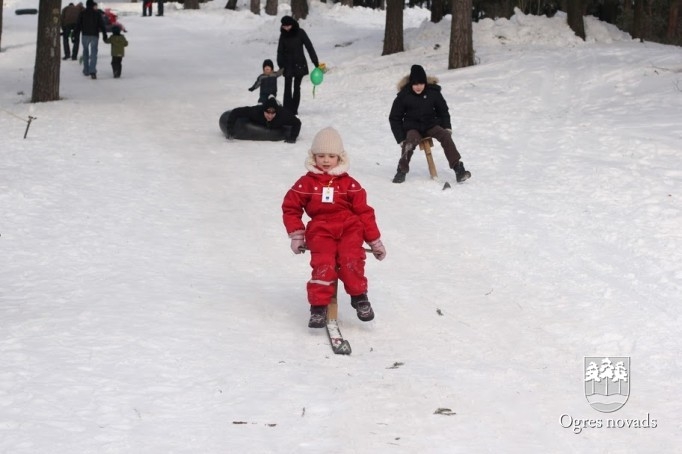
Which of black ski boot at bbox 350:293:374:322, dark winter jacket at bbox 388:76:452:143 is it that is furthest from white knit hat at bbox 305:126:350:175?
dark winter jacket at bbox 388:76:452:143

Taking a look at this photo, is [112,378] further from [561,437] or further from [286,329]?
[561,437]

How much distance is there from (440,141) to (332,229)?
5.57 meters

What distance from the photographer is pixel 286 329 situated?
7.37m

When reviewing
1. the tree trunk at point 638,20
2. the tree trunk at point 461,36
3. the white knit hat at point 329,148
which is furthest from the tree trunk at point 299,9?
the white knit hat at point 329,148

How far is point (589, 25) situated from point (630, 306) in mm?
20131

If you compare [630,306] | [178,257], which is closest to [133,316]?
[178,257]

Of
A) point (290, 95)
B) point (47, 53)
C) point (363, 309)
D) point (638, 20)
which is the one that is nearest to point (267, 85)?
point (290, 95)

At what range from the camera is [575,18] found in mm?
25531

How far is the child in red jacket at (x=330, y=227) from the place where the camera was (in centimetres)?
Answer: 722

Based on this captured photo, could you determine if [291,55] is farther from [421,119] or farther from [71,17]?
[71,17]

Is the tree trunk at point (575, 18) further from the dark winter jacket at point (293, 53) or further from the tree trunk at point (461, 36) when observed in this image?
the dark winter jacket at point (293, 53)

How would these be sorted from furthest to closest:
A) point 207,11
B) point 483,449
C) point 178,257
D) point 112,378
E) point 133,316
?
point 207,11 < point 178,257 < point 133,316 < point 112,378 < point 483,449

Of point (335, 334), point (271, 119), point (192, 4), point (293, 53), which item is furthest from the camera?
point (192, 4)

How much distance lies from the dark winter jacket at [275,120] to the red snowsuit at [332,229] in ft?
27.6
